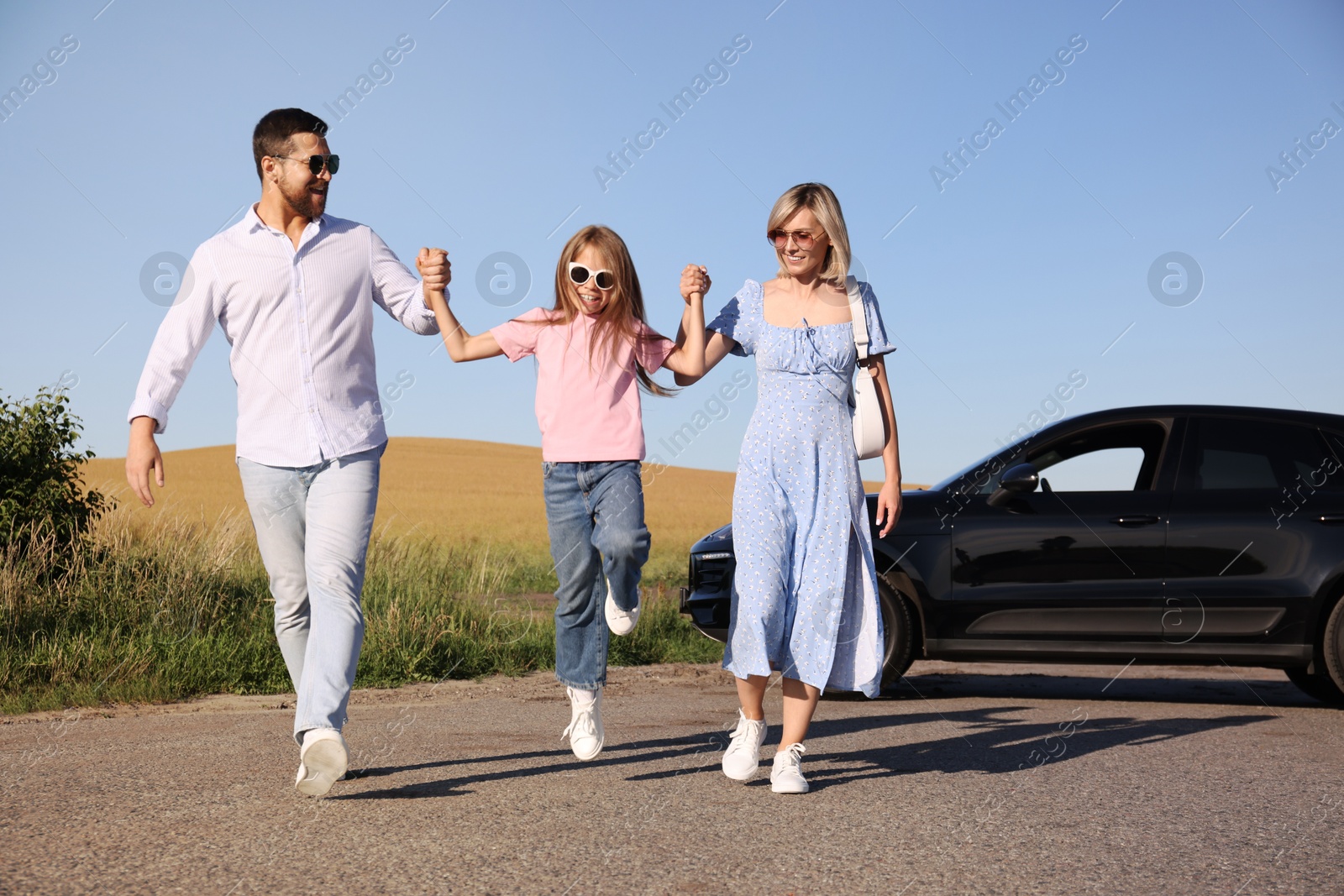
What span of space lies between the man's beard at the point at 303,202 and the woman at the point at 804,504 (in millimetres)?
1526

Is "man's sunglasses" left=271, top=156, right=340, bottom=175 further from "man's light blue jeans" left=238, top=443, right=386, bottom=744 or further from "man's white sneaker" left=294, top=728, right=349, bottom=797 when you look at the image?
"man's white sneaker" left=294, top=728, right=349, bottom=797

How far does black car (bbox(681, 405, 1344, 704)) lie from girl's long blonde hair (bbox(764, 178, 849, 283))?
2979 millimetres

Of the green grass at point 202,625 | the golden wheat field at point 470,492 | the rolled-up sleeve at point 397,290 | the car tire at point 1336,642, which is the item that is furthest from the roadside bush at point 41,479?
the golden wheat field at point 470,492

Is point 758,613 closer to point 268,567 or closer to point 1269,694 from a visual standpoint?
point 268,567

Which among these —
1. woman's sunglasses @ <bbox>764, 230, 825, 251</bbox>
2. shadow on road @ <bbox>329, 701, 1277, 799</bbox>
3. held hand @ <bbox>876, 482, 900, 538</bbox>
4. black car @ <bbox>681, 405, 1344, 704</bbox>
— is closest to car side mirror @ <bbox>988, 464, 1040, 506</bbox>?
black car @ <bbox>681, 405, 1344, 704</bbox>

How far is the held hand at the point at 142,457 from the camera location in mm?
4090

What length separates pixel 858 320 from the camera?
4734mm

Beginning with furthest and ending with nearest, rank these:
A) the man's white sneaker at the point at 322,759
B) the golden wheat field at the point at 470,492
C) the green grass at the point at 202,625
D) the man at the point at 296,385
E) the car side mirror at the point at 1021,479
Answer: the golden wheat field at the point at 470,492 < the green grass at the point at 202,625 < the car side mirror at the point at 1021,479 < the man at the point at 296,385 < the man's white sneaker at the point at 322,759

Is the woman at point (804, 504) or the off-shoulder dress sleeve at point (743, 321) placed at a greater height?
the off-shoulder dress sleeve at point (743, 321)

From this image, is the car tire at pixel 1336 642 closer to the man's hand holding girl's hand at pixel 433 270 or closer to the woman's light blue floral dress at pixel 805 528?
the woman's light blue floral dress at pixel 805 528

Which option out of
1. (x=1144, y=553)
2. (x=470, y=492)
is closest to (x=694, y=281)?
(x=1144, y=553)

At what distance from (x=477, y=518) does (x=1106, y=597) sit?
A: 27.8 m

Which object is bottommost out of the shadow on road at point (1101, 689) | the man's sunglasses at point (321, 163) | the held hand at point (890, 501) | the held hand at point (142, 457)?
the shadow on road at point (1101, 689)

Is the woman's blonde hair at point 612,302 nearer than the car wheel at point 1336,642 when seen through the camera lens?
Yes
